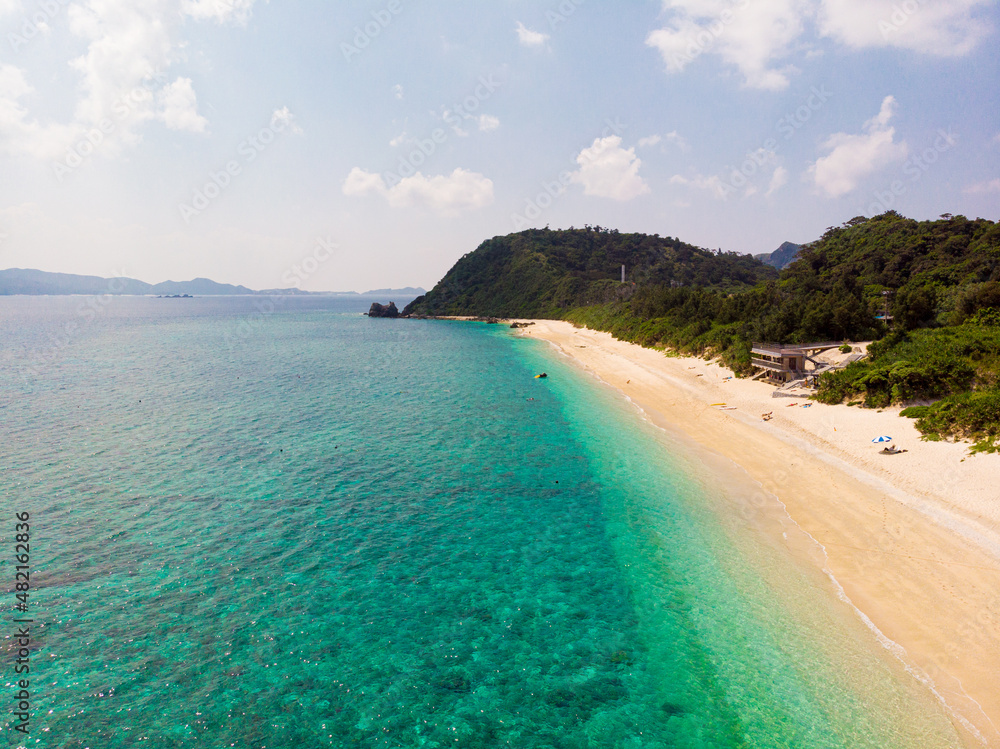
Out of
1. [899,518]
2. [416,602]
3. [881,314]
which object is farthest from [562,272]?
[416,602]

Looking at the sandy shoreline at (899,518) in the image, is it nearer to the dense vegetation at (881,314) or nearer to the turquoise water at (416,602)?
the turquoise water at (416,602)

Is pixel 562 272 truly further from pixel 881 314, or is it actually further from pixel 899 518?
pixel 899 518

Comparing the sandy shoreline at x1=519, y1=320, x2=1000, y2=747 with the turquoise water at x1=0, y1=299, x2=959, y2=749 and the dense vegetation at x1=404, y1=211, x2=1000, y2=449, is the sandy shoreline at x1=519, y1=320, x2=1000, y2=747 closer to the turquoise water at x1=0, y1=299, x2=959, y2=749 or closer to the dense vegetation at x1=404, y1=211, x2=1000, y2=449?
the turquoise water at x1=0, y1=299, x2=959, y2=749

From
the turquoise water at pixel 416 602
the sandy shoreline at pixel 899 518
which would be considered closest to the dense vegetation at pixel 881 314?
the sandy shoreline at pixel 899 518

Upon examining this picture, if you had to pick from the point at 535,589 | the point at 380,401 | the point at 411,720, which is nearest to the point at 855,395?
the point at 535,589

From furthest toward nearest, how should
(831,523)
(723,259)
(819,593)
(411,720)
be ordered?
(723,259)
(831,523)
(819,593)
(411,720)

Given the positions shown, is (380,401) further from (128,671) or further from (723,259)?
(723,259)

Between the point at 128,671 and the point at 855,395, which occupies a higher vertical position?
the point at 855,395
